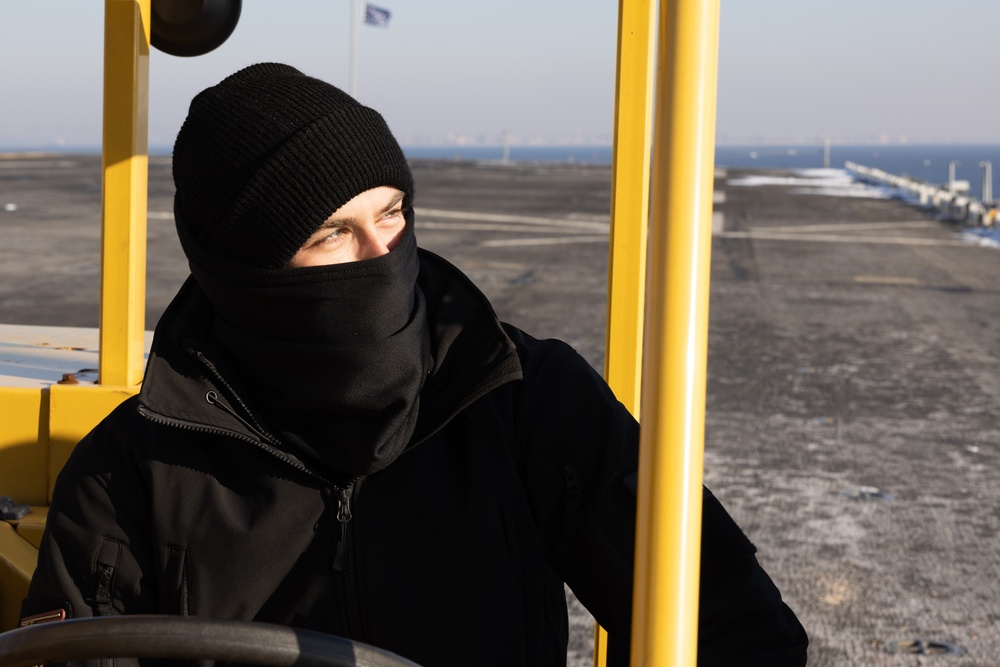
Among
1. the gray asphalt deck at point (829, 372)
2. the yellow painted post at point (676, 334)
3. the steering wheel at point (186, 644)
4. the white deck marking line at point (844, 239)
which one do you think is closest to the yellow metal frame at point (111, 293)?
the steering wheel at point (186, 644)

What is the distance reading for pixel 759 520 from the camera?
468cm

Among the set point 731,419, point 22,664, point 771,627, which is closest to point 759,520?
point 731,419

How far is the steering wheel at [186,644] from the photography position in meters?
1.01

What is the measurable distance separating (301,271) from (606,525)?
1.74 feet

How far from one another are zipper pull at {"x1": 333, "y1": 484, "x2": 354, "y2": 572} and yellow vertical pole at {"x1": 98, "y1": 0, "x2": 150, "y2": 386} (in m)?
0.98

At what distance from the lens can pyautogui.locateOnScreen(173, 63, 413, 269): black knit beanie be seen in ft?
4.98

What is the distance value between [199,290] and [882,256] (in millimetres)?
13496

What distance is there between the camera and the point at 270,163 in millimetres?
A: 1510

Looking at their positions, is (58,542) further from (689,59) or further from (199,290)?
(689,59)

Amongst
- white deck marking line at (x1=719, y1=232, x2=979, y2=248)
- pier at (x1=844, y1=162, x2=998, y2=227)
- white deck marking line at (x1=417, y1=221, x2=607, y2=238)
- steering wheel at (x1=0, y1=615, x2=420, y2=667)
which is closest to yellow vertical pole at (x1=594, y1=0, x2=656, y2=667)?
steering wheel at (x1=0, y1=615, x2=420, y2=667)

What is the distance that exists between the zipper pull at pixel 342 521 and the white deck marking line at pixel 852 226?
55.3 feet

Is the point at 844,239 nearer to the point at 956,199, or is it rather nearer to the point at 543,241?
the point at 543,241

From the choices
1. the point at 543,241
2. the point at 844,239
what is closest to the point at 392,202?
the point at 543,241

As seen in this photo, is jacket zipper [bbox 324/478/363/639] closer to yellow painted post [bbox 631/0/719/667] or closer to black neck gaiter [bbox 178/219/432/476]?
black neck gaiter [bbox 178/219/432/476]
